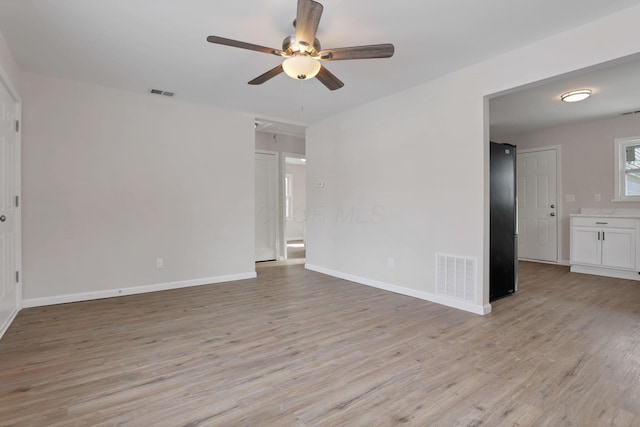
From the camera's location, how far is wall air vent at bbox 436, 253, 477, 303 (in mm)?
3305

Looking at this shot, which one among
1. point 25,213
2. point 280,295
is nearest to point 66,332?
point 25,213

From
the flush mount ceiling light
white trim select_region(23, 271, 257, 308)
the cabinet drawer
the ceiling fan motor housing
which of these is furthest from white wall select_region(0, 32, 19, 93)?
the cabinet drawer

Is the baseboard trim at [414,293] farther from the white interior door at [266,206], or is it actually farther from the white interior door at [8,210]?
the white interior door at [8,210]

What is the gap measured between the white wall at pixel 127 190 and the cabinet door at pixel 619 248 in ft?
18.1

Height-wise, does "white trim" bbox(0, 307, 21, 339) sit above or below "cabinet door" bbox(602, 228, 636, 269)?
below

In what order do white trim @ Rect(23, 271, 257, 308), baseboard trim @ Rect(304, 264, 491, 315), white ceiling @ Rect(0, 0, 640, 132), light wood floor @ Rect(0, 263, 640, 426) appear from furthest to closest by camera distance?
white trim @ Rect(23, 271, 257, 308)
baseboard trim @ Rect(304, 264, 491, 315)
white ceiling @ Rect(0, 0, 640, 132)
light wood floor @ Rect(0, 263, 640, 426)

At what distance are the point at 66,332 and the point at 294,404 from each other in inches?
90.5

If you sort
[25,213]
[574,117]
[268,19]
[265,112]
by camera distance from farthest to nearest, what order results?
[574,117]
[265,112]
[25,213]
[268,19]

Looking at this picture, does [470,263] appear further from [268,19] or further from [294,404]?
[268,19]

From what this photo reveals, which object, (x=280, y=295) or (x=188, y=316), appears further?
(x=280, y=295)

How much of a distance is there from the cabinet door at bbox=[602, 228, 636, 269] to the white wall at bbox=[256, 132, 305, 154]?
554cm

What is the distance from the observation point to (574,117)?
17.1 feet

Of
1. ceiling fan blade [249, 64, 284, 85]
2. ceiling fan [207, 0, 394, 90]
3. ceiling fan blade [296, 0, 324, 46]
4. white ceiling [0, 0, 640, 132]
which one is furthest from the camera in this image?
ceiling fan blade [249, 64, 284, 85]

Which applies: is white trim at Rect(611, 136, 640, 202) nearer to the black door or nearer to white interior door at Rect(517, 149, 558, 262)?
white interior door at Rect(517, 149, 558, 262)
